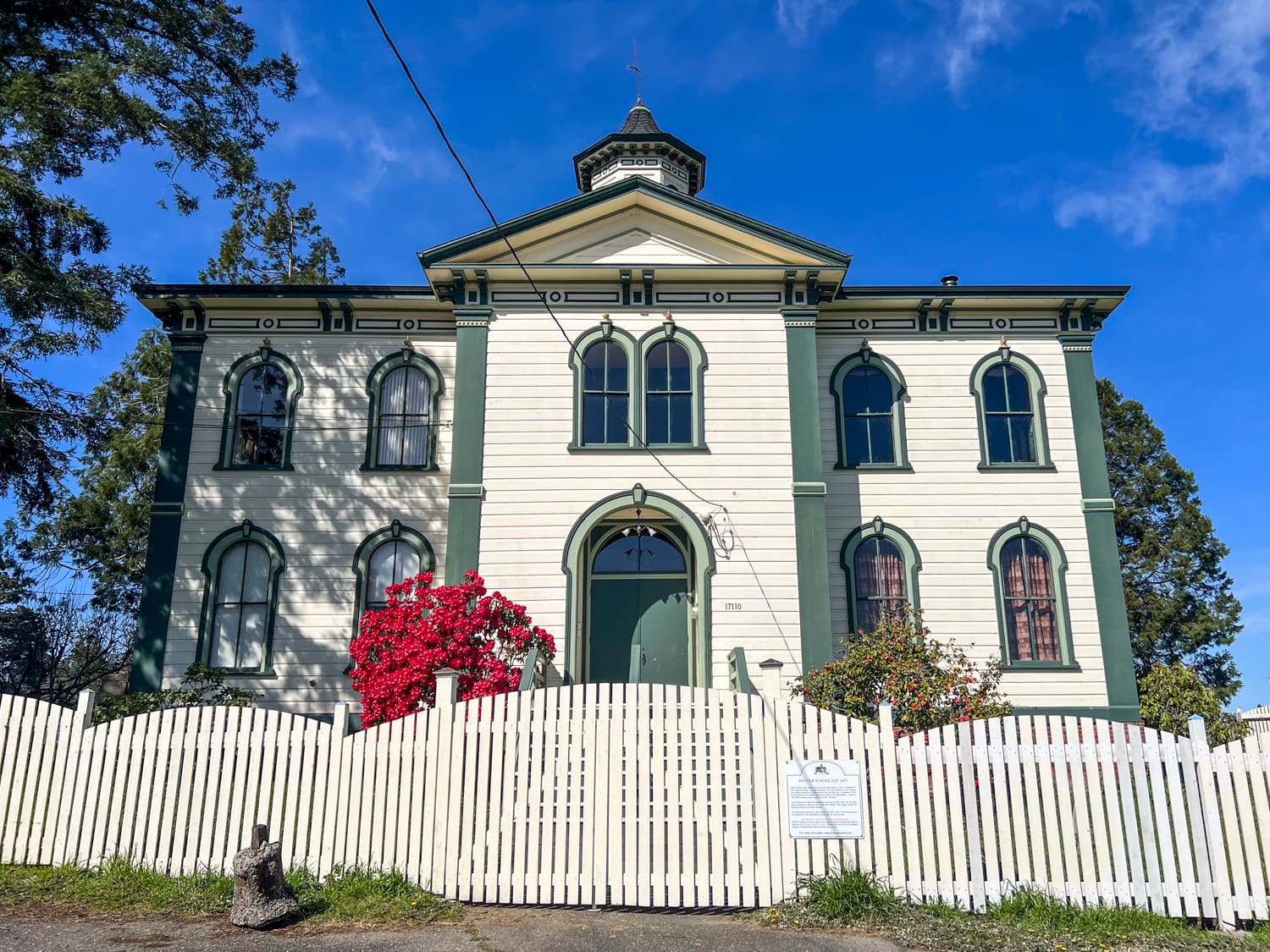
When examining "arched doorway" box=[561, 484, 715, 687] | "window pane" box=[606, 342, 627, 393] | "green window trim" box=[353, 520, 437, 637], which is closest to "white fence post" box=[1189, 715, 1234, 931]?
"arched doorway" box=[561, 484, 715, 687]

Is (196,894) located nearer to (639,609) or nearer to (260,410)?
(639,609)

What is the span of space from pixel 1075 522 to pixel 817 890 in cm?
1051

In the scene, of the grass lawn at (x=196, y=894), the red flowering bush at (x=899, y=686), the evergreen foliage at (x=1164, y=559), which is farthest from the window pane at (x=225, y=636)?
the evergreen foliage at (x=1164, y=559)

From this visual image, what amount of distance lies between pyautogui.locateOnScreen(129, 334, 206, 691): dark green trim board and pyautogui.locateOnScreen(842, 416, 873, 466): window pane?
1102cm

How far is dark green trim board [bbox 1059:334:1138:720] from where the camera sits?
1472 centimetres

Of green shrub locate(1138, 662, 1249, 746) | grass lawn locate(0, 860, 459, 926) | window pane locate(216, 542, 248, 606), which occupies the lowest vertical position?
grass lawn locate(0, 860, 459, 926)

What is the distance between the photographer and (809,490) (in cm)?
1436

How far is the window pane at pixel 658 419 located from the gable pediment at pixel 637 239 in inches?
88.4

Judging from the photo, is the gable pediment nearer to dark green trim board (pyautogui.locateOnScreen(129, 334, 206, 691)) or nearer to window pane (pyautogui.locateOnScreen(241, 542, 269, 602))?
dark green trim board (pyautogui.locateOnScreen(129, 334, 206, 691))

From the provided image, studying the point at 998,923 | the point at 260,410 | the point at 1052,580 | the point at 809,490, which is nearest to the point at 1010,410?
the point at 1052,580

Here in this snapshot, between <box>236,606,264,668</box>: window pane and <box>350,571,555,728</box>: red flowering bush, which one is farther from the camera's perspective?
<box>236,606,264,668</box>: window pane

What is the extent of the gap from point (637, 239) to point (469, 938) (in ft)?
38.0

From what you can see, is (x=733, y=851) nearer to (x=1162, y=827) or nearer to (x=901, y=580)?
(x=1162, y=827)

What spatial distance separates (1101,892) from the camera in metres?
6.96
